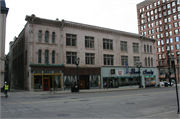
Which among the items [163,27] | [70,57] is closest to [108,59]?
[70,57]

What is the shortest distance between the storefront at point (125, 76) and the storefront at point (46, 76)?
996 centimetres

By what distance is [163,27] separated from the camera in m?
80.8

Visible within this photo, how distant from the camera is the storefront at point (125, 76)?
36.8m

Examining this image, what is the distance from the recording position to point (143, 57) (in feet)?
147

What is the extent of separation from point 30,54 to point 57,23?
7.64 meters

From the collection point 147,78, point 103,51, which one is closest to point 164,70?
point 147,78

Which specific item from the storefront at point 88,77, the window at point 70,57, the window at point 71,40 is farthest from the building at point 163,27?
the window at point 70,57

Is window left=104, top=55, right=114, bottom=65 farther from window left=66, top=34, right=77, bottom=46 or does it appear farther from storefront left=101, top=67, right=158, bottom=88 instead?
window left=66, top=34, right=77, bottom=46

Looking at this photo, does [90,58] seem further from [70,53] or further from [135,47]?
[135,47]

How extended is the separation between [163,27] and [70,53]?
63.2 m

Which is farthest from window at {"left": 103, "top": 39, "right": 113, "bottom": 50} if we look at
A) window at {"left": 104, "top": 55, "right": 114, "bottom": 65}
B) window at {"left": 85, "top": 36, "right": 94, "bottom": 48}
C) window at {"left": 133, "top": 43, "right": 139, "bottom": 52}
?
window at {"left": 133, "top": 43, "right": 139, "bottom": 52}

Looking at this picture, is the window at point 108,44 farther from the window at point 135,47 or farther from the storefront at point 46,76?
the storefront at point 46,76

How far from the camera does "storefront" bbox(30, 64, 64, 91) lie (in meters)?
28.3

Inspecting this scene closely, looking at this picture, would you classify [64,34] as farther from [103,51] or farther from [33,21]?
[103,51]
